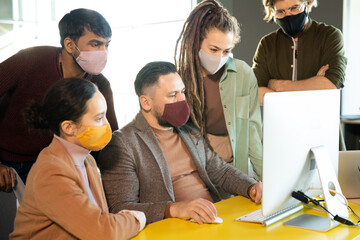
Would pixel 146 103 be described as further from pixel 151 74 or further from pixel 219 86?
pixel 219 86

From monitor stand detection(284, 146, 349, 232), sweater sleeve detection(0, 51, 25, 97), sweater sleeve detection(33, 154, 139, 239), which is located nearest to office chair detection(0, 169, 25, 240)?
sweater sleeve detection(0, 51, 25, 97)

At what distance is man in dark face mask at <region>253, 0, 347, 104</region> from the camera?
2.35 meters

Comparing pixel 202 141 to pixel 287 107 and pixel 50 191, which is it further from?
pixel 50 191

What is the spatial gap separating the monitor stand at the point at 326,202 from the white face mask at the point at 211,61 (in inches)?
29.5

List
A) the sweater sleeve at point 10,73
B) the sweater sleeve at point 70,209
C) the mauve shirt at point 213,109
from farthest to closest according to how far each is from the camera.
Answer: the mauve shirt at point 213,109, the sweater sleeve at point 10,73, the sweater sleeve at point 70,209

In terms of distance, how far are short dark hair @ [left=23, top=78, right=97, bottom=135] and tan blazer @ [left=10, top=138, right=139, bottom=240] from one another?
0.12 m

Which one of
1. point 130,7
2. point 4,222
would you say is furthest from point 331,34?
point 130,7

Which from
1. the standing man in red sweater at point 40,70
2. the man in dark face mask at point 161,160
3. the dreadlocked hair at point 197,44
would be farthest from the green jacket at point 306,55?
the standing man in red sweater at point 40,70

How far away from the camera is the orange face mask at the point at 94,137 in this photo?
1.42 metres

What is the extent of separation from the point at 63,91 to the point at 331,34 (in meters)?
1.70

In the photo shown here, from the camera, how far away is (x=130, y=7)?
5.46 m

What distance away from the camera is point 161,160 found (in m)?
1.78

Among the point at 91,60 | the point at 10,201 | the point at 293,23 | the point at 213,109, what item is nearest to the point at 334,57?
the point at 293,23

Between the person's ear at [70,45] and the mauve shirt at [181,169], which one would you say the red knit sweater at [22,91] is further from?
the mauve shirt at [181,169]
